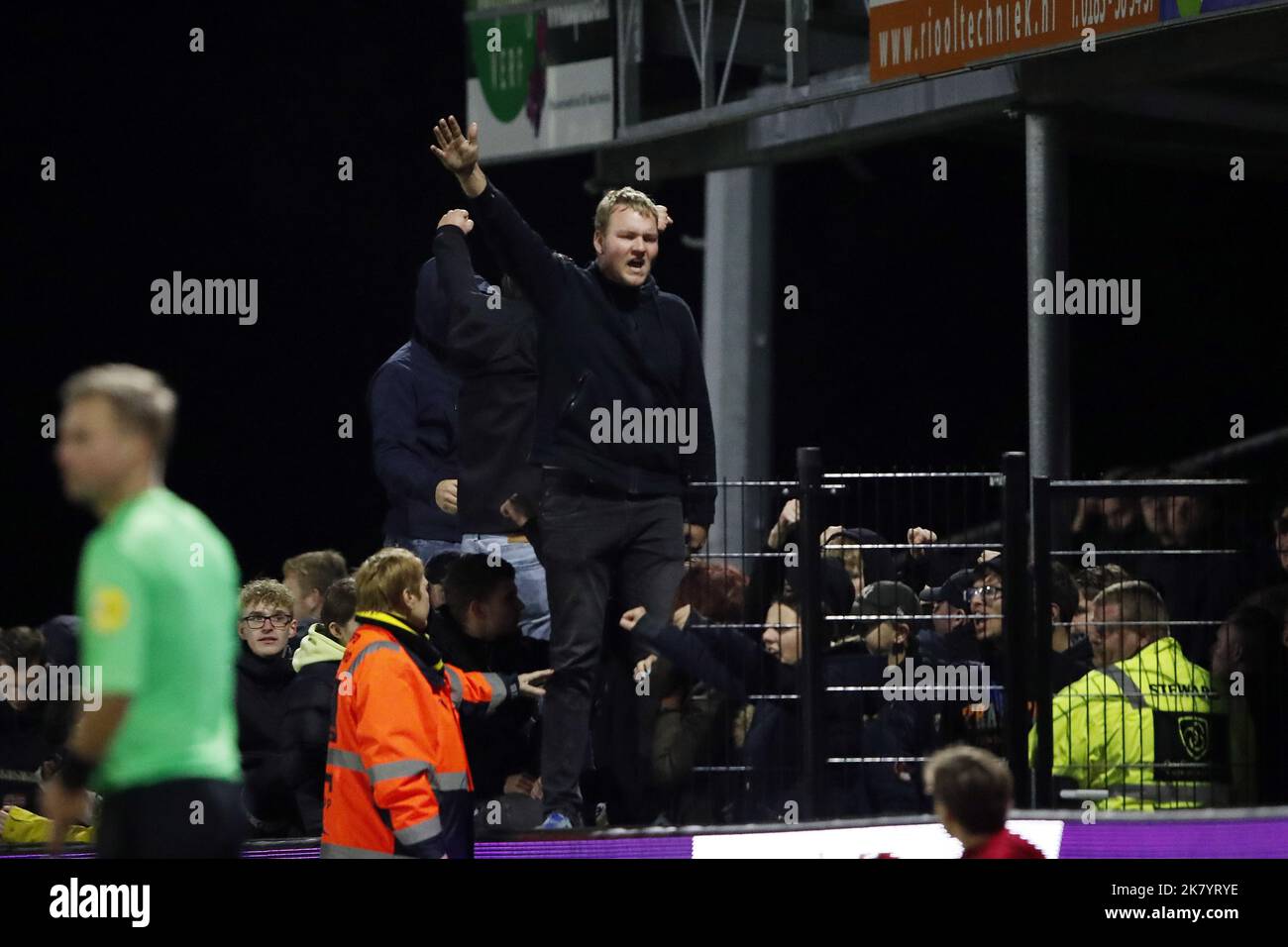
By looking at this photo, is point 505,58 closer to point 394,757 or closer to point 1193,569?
point 1193,569

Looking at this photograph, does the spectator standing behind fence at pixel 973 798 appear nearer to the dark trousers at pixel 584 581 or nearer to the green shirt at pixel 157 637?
the green shirt at pixel 157 637

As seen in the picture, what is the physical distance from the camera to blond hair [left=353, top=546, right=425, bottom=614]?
7414 millimetres

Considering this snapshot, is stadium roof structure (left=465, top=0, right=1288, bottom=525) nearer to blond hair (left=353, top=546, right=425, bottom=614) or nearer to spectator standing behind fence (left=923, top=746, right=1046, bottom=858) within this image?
blond hair (left=353, top=546, right=425, bottom=614)

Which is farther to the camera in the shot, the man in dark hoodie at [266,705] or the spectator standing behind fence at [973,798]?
the man in dark hoodie at [266,705]

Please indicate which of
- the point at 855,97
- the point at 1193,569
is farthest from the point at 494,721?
the point at 855,97

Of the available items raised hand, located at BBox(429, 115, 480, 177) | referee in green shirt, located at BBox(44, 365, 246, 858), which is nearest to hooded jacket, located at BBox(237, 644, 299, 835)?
raised hand, located at BBox(429, 115, 480, 177)

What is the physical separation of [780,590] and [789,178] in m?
8.68

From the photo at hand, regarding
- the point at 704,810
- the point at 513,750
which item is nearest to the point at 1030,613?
the point at 704,810

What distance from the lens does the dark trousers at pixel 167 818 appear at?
5430 millimetres

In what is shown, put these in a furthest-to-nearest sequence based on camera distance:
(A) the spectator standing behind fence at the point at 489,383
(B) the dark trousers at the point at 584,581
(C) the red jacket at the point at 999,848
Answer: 1. (A) the spectator standing behind fence at the point at 489,383
2. (B) the dark trousers at the point at 584,581
3. (C) the red jacket at the point at 999,848

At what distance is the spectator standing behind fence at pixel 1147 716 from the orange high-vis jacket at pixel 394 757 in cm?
262

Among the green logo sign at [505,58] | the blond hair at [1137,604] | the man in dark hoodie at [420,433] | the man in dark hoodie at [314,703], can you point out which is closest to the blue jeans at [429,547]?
the man in dark hoodie at [420,433]

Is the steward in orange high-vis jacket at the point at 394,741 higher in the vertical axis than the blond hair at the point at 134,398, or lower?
lower

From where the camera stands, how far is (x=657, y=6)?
1430 cm
